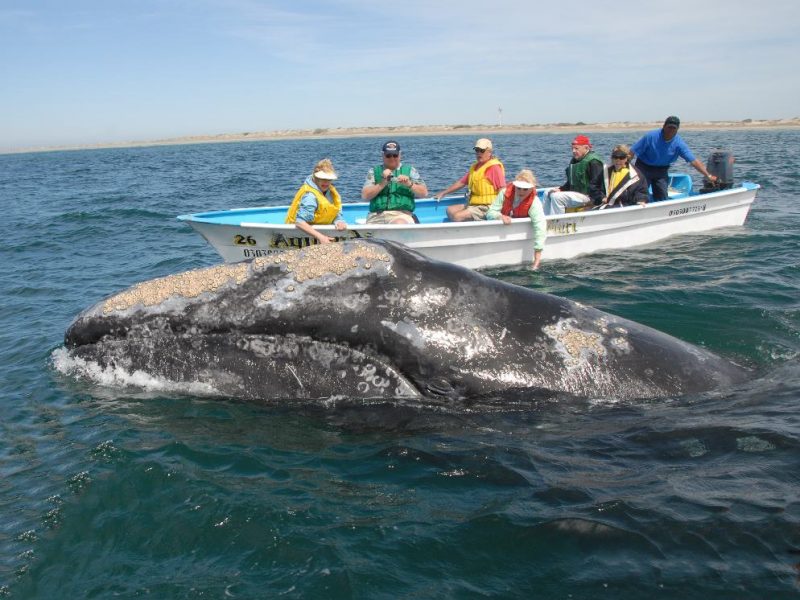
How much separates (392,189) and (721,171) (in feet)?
27.3

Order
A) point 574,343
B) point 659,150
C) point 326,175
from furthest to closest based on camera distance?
point 659,150 < point 326,175 < point 574,343

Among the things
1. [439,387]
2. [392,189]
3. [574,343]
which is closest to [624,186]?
[392,189]

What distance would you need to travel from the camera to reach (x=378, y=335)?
4.50 metres

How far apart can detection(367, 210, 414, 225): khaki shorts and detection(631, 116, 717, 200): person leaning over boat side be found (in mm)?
5046

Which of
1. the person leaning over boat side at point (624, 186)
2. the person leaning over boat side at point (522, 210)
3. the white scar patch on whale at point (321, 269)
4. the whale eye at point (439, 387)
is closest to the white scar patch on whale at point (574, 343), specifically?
the whale eye at point (439, 387)

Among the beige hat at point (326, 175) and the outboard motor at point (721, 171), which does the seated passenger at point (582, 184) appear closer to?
the outboard motor at point (721, 171)

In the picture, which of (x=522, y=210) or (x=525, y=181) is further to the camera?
(x=522, y=210)

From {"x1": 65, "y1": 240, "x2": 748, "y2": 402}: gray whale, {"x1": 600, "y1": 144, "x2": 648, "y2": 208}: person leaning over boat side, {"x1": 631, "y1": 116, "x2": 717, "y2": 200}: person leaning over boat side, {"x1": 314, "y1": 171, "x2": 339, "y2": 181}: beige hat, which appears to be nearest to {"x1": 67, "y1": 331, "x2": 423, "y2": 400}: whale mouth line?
{"x1": 65, "y1": 240, "x2": 748, "y2": 402}: gray whale

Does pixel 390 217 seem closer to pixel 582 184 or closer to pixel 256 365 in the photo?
pixel 582 184

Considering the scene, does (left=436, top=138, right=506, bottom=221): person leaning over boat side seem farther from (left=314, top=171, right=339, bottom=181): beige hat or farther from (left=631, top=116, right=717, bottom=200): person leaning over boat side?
(left=314, top=171, right=339, bottom=181): beige hat

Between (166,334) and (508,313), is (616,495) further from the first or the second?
(166,334)

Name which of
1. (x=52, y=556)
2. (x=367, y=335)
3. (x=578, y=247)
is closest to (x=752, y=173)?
(x=578, y=247)

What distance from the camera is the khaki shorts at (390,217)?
1126 cm

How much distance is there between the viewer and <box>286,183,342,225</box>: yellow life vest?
9.67 metres
